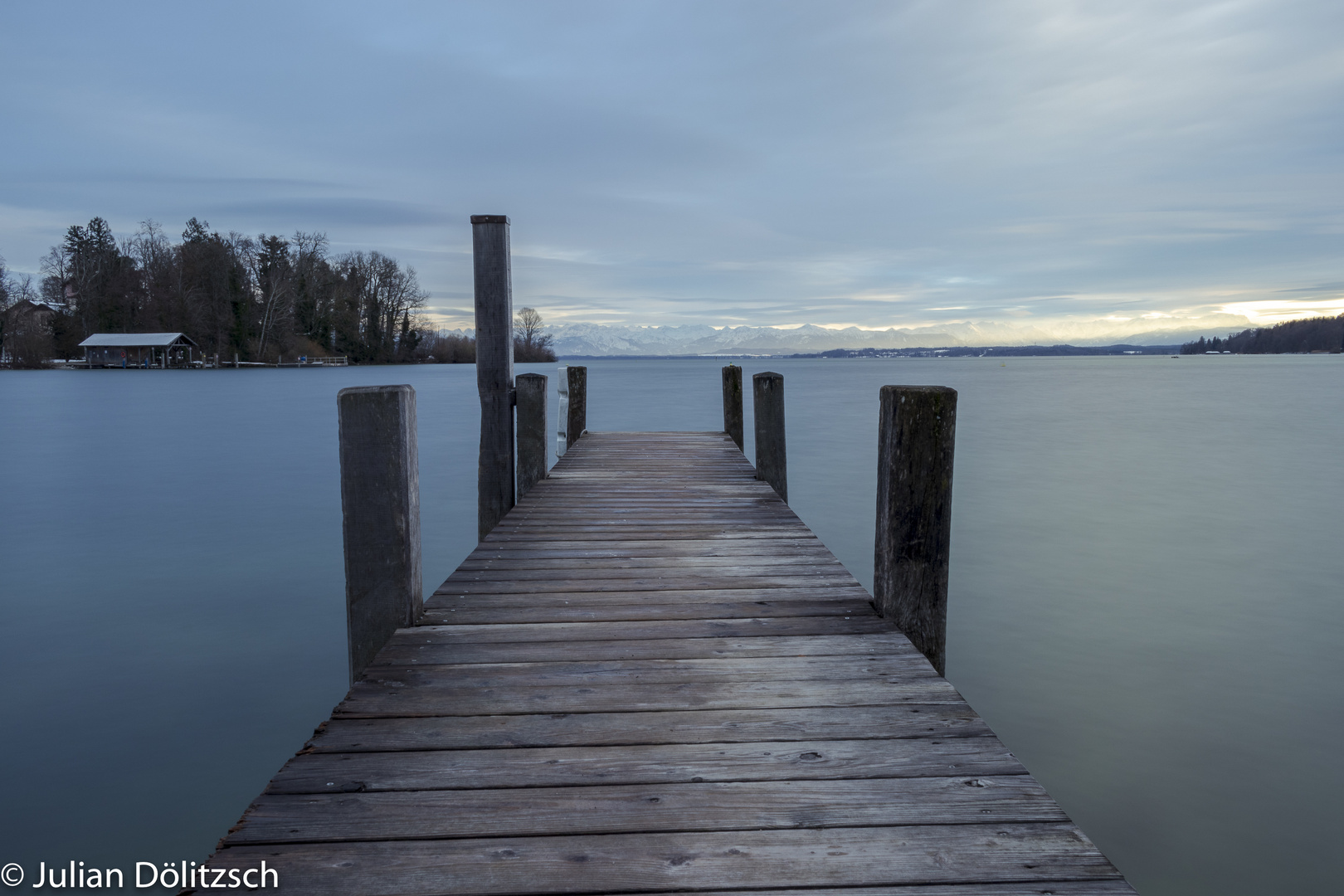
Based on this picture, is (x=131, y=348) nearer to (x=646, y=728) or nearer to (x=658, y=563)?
(x=658, y=563)

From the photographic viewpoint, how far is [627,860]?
1761 mm

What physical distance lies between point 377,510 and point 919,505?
2179mm

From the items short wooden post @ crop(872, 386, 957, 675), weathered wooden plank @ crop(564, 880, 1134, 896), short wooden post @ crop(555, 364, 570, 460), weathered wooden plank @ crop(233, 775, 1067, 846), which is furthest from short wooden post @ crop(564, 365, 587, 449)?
weathered wooden plank @ crop(564, 880, 1134, 896)

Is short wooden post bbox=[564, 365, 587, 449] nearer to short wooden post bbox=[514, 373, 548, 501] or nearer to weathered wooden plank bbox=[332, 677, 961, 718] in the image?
short wooden post bbox=[514, 373, 548, 501]

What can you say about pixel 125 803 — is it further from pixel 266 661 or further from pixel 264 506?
pixel 264 506

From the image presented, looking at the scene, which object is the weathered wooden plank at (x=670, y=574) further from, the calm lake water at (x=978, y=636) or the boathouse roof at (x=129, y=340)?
the boathouse roof at (x=129, y=340)

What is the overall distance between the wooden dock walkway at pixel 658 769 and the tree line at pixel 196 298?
73.8 metres

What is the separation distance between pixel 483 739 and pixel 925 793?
128 centimetres

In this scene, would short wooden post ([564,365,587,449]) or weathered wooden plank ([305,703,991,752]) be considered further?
short wooden post ([564,365,587,449])

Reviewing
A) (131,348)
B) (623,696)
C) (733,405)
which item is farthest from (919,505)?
(131,348)

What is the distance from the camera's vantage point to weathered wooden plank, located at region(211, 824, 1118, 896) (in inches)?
66.8

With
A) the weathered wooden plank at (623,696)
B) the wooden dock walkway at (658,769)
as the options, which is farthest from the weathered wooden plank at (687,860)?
the weathered wooden plank at (623,696)

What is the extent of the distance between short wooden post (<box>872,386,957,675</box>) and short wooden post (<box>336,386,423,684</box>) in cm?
191

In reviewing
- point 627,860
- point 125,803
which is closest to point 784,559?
point 627,860
